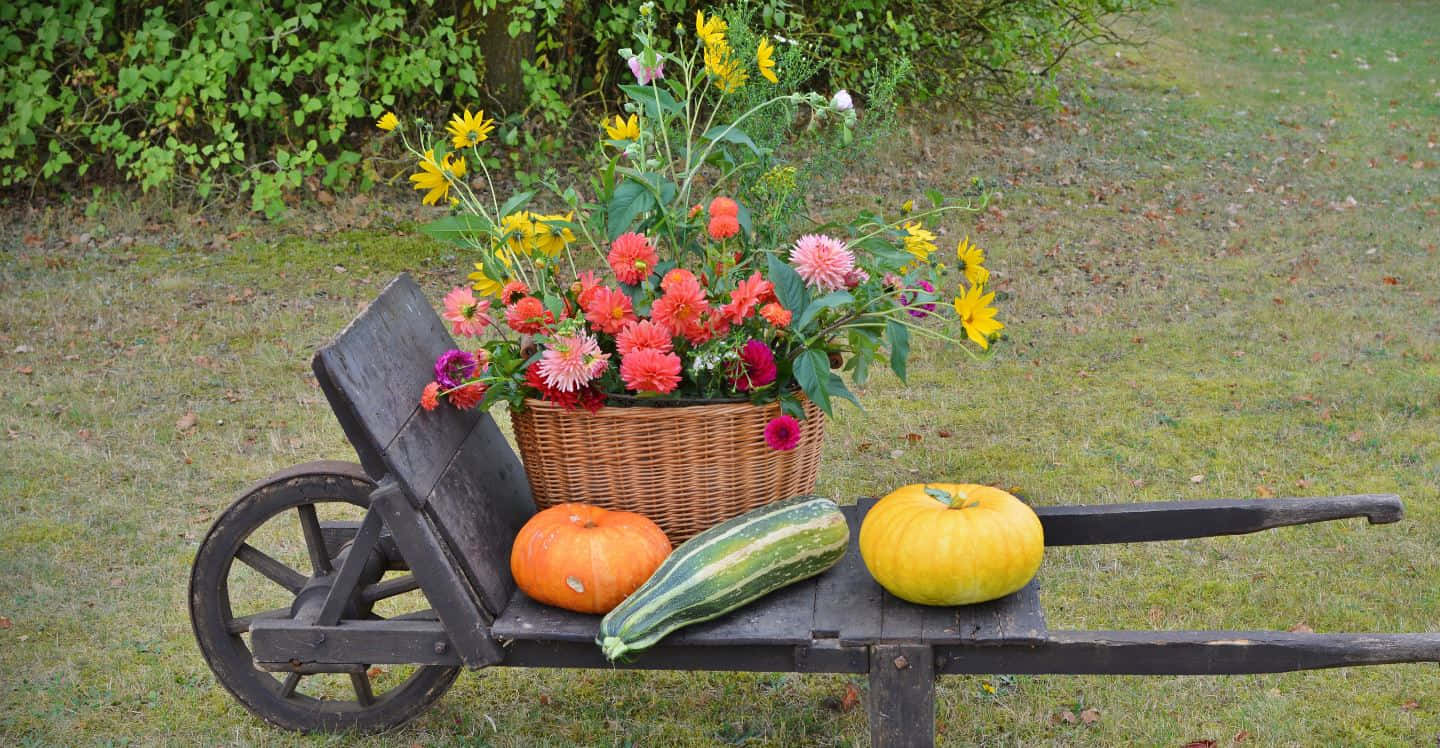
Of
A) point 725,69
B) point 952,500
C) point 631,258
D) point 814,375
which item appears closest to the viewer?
point 952,500

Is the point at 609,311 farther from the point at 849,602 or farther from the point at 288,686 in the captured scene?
the point at 288,686

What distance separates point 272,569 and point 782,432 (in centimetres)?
141

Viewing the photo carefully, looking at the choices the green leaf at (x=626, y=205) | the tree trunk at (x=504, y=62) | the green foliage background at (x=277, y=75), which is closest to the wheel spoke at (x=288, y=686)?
the green leaf at (x=626, y=205)

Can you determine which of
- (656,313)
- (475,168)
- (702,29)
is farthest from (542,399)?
(475,168)

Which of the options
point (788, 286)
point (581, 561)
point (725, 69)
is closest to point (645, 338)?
point (788, 286)

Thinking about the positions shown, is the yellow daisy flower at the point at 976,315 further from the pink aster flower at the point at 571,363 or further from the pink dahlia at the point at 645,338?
the pink aster flower at the point at 571,363

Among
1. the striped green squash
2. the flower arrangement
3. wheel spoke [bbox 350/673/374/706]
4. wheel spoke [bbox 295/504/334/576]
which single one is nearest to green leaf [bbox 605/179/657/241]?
the flower arrangement

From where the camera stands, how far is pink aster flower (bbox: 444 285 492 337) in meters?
3.02

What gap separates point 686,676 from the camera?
377cm

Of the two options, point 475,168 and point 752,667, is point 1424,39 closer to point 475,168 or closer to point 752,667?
point 475,168

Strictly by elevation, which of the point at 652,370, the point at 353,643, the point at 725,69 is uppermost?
the point at 725,69

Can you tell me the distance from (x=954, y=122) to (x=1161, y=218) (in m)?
1.95

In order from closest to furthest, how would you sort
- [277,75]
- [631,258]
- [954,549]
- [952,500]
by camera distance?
[954,549] < [952,500] < [631,258] < [277,75]

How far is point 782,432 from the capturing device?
9.39ft
